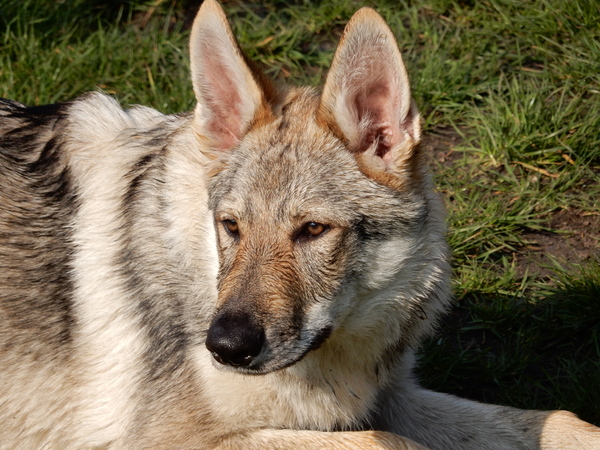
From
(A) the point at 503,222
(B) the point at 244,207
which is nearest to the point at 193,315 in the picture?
(B) the point at 244,207

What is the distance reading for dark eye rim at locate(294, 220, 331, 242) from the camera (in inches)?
139

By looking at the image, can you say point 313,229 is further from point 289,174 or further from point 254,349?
point 254,349

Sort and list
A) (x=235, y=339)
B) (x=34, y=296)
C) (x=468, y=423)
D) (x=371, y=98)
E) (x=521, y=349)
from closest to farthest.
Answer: (x=235, y=339) < (x=371, y=98) < (x=34, y=296) < (x=468, y=423) < (x=521, y=349)

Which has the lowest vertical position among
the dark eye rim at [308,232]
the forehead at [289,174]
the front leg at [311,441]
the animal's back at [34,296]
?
the front leg at [311,441]

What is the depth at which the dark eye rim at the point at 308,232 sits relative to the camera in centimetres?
352

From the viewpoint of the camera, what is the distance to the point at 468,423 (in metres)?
4.36

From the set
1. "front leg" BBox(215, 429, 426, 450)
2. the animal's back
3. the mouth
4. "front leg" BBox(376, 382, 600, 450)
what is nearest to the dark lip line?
the mouth

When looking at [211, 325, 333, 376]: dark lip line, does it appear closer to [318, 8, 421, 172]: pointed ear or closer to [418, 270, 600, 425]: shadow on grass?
[318, 8, 421, 172]: pointed ear

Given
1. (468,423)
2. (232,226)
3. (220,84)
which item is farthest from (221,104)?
(468,423)

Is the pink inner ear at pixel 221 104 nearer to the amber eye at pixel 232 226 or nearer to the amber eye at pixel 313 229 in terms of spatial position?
the amber eye at pixel 232 226

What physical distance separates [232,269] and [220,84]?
3.11ft

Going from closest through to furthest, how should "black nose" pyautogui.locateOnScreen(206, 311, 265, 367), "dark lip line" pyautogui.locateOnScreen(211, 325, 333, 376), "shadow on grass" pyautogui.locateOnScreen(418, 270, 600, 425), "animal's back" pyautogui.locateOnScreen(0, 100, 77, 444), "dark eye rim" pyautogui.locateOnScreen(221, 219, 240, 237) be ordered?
"black nose" pyautogui.locateOnScreen(206, 311, 265, 367) → "dark lip line" pyautogui.locateOnScreen(211, 325, 333, 376) → "dark eye rim" pyautogui.locateOnScreen(221, 219, 240, 237) → "animal's back" pyautogui.locateOnScreen(0, 100, 77, 444) → "shadow on grass" pyautogui.locateOnScreen(418, 270, 600, 425)

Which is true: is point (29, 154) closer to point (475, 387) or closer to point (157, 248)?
point (157, 248)

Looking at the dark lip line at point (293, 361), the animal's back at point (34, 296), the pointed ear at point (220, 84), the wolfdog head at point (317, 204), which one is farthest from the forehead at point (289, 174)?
the animal's back at point (34, 296)
